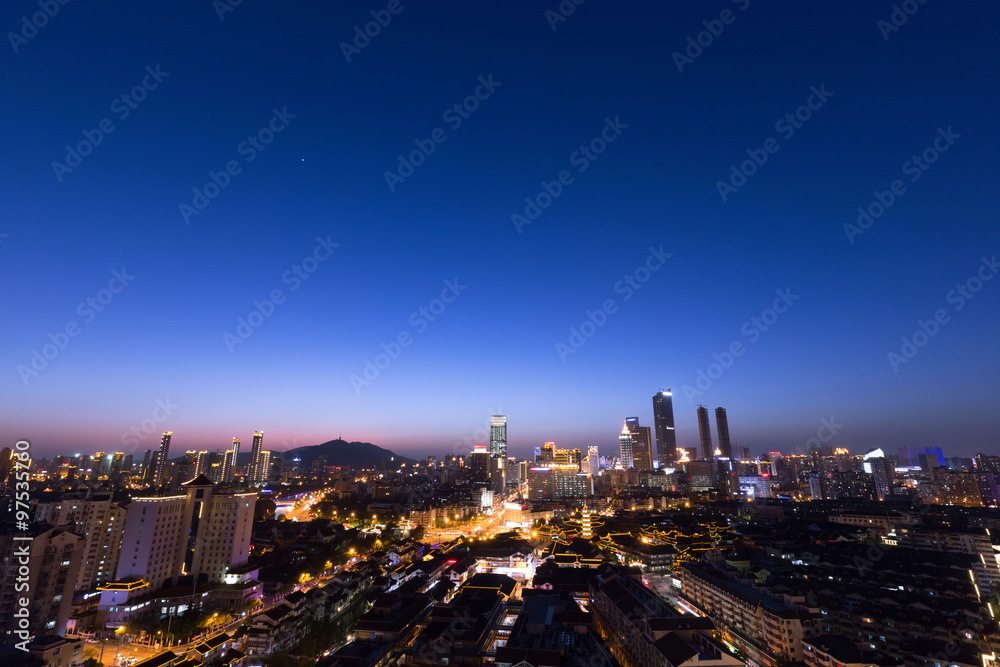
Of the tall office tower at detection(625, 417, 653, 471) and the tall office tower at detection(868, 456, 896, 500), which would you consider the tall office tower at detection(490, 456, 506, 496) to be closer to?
the tall office tower at detection(625, 417, 653, 471)

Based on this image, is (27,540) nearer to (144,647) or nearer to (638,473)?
(144,647)

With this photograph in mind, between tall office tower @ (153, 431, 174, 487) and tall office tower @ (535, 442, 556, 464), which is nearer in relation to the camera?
tall office tower @ (153, 431, 174, 487)

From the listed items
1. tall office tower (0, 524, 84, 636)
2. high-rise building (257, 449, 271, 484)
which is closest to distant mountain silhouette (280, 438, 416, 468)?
high-rise building (257, 449, 271, 484)

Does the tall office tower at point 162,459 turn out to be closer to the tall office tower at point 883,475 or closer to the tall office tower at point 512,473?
the tall office tower at point 512,473

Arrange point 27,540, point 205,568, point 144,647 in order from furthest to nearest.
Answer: point 205,568 → point 144,647 → point 27,540

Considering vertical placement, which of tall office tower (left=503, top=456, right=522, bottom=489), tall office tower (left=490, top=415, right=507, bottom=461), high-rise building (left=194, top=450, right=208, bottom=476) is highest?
tall office tower (left=490, top=415, right=507, bottom=461)

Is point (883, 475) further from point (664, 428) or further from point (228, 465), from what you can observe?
point (228, 465)

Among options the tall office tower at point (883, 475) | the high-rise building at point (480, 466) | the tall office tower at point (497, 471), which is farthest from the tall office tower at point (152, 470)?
the tall office tower at point (883, 475)

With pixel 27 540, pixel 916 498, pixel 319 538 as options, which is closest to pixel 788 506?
pixel 916 498
